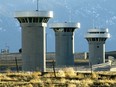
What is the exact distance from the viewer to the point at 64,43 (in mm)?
94312

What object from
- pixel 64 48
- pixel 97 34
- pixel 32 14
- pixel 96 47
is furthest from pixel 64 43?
pixel 32 14

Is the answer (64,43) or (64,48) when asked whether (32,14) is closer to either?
(64,43)

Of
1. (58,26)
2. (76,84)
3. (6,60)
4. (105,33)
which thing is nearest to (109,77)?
(76,84)

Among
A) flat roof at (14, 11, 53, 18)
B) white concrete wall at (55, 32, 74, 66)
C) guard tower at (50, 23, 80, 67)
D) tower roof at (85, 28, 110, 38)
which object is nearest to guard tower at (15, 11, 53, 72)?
flat roof at (14, 11, 53, 18)

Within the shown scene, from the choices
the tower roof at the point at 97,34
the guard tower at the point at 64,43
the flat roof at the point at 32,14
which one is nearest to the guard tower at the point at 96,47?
the tower roof at the point at 97,34

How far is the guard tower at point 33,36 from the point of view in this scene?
5819 centimetres

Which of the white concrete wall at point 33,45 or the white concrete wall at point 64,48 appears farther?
the white concrete wall at point 64,48

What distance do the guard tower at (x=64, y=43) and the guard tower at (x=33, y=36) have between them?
3452 centimetres

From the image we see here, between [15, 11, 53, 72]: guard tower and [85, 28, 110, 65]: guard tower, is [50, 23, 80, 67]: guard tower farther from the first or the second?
[15, 11, 53, 72]: guard tower

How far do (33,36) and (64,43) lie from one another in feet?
118

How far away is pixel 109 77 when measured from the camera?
39.9 m

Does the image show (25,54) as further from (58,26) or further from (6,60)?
(6,60)

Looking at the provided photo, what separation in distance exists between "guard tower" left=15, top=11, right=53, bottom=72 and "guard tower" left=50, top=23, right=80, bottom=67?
34.5m

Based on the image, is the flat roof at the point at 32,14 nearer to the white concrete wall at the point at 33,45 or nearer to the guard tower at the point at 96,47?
the white concrete wall at the point at 33,45
